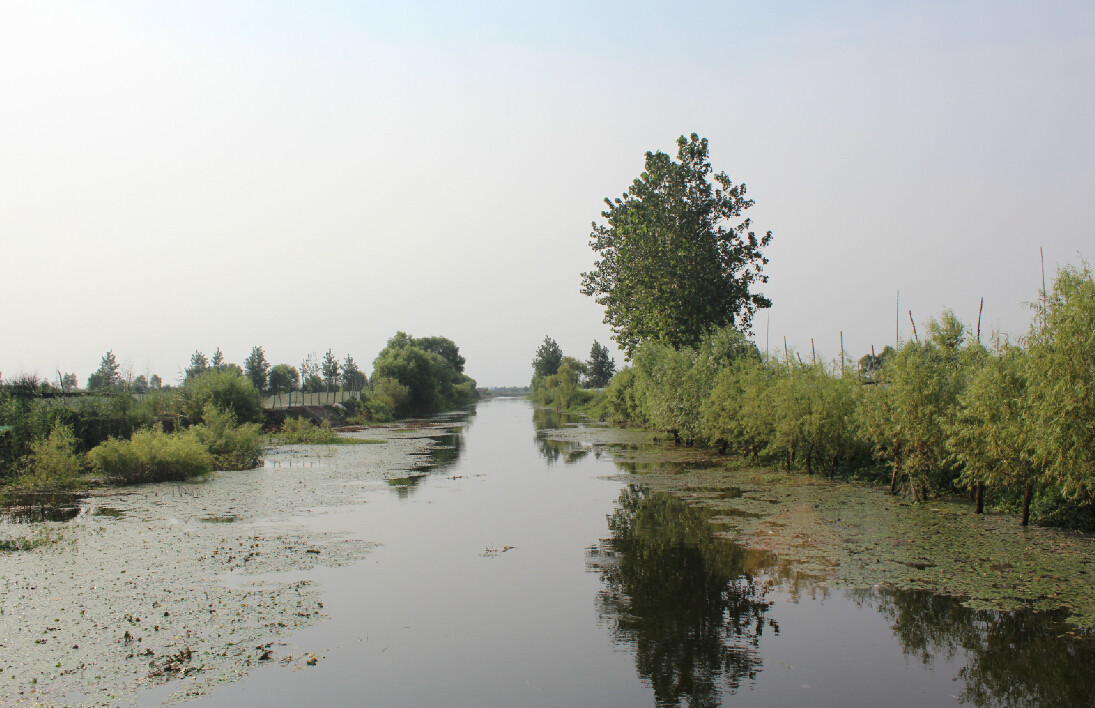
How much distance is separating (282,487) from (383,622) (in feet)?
37.5

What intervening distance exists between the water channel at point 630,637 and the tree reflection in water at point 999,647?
0.7 inches

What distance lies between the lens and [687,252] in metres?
30.0

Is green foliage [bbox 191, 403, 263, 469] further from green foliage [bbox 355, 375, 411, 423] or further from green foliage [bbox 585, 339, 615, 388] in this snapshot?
green foliage [bbox 585, 339, 615, 388]

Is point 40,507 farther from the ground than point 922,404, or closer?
closer

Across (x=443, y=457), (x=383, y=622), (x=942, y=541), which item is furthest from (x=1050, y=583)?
(x=443, y=457)

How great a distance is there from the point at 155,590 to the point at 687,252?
2451 cm

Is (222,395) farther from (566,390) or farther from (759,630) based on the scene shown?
(566,390)

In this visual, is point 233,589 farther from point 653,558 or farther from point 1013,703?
point 1013,703

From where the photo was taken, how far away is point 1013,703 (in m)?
6.05

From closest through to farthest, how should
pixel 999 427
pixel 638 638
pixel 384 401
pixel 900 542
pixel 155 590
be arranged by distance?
pixel 638 638, pixel 155 590, pixel 900 542, pixel 999 427, pixel 384 401

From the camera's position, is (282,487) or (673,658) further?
(282,487)

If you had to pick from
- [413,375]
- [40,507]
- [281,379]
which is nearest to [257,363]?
[281,379]

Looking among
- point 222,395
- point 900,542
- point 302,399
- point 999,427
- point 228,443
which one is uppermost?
point 222,395

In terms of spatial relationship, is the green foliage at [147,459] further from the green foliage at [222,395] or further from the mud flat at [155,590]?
the green foliage at [222,395]
